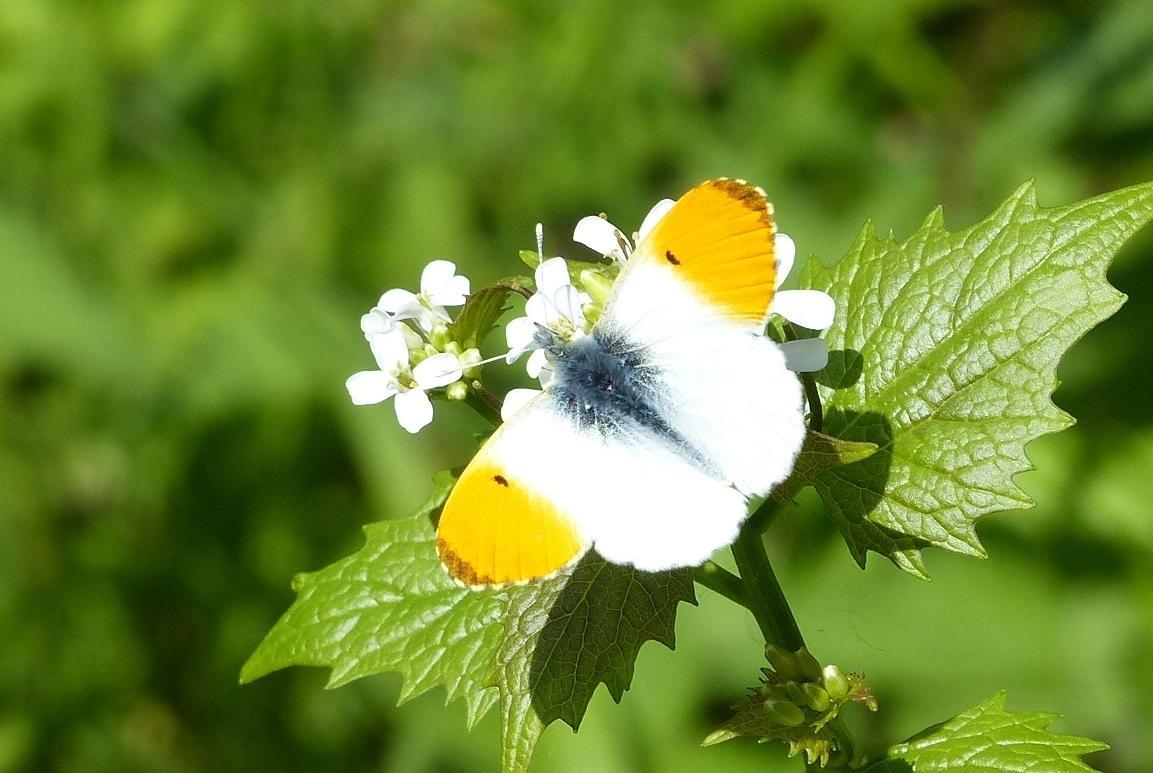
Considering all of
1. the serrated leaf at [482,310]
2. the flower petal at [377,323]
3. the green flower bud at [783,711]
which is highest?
the flower petal at [377,323]

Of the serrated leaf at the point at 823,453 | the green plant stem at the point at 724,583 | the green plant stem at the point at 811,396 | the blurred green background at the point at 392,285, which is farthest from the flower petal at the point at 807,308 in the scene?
the blurred green background at the point at 392,285

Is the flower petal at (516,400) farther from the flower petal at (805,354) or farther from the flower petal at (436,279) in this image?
the flower petal at (805,354)

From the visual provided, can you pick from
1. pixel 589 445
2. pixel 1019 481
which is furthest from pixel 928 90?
pixel 589 445

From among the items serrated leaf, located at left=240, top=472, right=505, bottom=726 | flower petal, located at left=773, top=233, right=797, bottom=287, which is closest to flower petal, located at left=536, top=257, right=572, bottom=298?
flower petal, located at left=773, top=233, right=797, bottom=287

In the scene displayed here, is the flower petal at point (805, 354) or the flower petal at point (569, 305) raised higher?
the flower petal at point (569, 305)

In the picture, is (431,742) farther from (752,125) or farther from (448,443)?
(752,125)

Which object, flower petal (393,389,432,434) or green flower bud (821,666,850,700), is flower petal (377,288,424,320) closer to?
flower petal (393,389,432,434)

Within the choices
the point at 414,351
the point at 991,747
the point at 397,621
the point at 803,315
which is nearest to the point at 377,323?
the point at 414,351

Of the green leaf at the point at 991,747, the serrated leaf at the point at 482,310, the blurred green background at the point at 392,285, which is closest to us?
the green leaf at the point at 991,747
